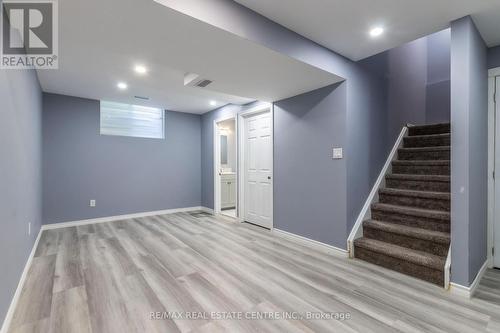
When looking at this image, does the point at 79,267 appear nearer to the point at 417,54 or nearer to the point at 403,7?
the point at 403,7

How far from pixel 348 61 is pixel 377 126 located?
103 cm

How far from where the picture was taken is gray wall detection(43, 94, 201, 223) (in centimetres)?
414

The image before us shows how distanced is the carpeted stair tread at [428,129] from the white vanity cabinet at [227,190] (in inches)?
147

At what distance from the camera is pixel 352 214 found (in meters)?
2.95

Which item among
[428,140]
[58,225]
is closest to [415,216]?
[428,140]

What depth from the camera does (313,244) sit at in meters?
3.24

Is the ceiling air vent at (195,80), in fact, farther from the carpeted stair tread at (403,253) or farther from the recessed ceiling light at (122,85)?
the carpeted stair tread at (403,253)

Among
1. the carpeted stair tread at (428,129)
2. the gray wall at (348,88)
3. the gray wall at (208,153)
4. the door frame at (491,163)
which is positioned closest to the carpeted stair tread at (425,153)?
the gray wall at (348,88)

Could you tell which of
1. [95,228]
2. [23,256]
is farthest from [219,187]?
[23,256]

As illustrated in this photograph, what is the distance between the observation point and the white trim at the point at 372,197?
2.88 meters

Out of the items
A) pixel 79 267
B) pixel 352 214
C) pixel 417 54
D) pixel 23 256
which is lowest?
Answer: pixel 79 267

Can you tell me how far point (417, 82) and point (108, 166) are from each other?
19.6ft

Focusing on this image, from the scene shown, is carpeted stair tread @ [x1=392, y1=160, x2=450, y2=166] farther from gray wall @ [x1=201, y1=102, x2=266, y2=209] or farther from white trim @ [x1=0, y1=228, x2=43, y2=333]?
white trim @ [x1=0, y1=228, x2=43, y2=333]

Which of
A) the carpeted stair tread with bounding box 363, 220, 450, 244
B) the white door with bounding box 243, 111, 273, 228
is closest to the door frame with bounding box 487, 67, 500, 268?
the carpeted stair tread with bounding box 363, 220, 450, 244
